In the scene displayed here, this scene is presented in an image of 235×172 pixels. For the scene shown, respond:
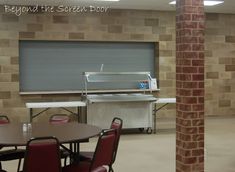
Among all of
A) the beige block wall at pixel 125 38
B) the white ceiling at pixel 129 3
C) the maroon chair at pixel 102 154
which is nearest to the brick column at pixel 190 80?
the maroon chair at pixel 102 154

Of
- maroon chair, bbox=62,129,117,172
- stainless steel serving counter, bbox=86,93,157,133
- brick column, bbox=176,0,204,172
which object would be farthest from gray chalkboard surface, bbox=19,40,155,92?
maroon chair, bbox=62,129,117,172

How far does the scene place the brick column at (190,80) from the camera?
389 centimetres

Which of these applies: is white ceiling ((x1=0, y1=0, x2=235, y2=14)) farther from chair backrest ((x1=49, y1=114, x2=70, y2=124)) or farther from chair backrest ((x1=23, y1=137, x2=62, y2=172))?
chair backrest ((x1=23, y1=137, x2=62, y2=172))

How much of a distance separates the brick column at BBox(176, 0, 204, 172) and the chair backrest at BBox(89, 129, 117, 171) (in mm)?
858

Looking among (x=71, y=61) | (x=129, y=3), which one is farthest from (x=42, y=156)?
(x=71, y=61)

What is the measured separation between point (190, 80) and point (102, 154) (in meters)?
1.25

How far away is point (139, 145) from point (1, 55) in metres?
3.73

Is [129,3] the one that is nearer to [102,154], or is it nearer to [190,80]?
[190,80]

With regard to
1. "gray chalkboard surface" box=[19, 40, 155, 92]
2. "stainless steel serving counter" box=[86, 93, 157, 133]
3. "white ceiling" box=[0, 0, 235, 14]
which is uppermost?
"white ceiling" box=[0, 0, 235, 14]

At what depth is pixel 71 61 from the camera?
8.50 meters

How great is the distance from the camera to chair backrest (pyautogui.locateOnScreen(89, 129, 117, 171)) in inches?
129

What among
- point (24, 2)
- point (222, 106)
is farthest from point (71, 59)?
point (222, 106)

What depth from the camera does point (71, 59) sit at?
850cm

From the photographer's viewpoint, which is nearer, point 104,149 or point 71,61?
point 104,149
